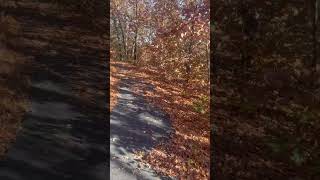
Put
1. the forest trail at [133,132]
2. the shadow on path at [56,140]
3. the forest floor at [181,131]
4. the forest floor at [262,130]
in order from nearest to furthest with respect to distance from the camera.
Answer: the forest floor at [262,130]
the shadow on path at [56,140]
the forest trail at [133,132]
the forest floor at [181,131]

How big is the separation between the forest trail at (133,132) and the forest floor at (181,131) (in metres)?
0.16

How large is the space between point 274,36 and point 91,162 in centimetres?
451

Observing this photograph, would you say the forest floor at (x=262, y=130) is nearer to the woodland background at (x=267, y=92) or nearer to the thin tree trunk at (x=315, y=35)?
the woodland background at (x=267, y=92)

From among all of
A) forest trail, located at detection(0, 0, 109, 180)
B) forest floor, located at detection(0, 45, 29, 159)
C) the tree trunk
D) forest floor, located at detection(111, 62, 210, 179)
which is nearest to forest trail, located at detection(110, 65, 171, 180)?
forest floor, located at detection(111, 62, 210, 179)

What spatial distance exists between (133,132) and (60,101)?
6.25 feet

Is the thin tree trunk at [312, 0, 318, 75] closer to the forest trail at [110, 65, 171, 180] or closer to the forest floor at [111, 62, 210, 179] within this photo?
the forest floor at [111, 62, 210, 179]

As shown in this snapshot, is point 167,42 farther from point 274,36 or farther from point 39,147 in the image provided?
point 39,147

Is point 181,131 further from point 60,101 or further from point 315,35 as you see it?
point 315,35

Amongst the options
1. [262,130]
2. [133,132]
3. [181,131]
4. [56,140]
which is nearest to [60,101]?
[56,140]

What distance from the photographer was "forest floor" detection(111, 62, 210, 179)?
8227 millimetres

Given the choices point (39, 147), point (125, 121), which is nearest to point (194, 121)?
point (125, 121)

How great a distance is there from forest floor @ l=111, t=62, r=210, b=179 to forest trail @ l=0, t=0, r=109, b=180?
1206 mm

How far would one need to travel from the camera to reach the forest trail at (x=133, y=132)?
26.2 ft

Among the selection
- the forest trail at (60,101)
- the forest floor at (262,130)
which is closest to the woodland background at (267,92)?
the forest floor at (262,130)
